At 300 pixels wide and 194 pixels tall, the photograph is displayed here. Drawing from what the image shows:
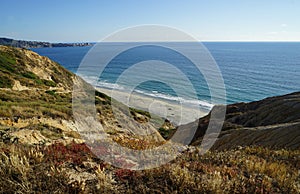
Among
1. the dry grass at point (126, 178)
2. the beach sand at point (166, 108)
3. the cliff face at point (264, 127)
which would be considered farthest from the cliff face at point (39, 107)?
the beach sand at point (166, 108)

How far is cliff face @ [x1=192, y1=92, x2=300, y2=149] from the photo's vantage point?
14751 millimetres

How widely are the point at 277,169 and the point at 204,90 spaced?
67.7m

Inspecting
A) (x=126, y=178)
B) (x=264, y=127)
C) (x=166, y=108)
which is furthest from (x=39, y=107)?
(x=166, y=108)

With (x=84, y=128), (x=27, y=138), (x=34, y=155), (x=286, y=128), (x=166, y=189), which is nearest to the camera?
(x=166, y=189)

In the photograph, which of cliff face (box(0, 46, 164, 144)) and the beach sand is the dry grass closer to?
cliff face (box(0, 46, 164, 144))

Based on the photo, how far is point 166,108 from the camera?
57.3m

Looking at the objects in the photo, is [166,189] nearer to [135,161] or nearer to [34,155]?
[135,161]

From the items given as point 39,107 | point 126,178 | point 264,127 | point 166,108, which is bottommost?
point 166,108

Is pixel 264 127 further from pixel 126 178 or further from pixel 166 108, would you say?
pixel 166 108

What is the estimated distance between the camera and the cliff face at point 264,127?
48.4 feet

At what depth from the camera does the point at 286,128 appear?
1568 centimetres

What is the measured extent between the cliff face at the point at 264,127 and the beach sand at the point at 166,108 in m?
14.0

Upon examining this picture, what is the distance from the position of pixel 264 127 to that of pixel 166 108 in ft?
126

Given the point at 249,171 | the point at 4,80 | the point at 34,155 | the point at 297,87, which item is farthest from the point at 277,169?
the point at 297,87
